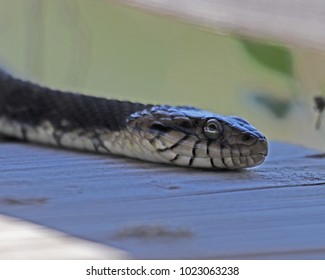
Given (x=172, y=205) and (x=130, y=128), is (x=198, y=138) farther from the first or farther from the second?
(x=172, y=205)

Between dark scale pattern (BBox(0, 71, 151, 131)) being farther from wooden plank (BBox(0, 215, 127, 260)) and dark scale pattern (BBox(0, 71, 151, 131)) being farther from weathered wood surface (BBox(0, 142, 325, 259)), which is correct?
wooden plank (BBox(0, 215, 127, 260))

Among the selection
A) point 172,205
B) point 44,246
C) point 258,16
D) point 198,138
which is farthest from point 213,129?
point 44,246

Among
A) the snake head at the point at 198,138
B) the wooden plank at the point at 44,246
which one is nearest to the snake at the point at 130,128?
the snake head at the point at 198,138

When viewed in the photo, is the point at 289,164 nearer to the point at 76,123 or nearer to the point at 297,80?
the point at 76,123

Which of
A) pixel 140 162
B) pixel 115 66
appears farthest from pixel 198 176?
pixel 115 66
